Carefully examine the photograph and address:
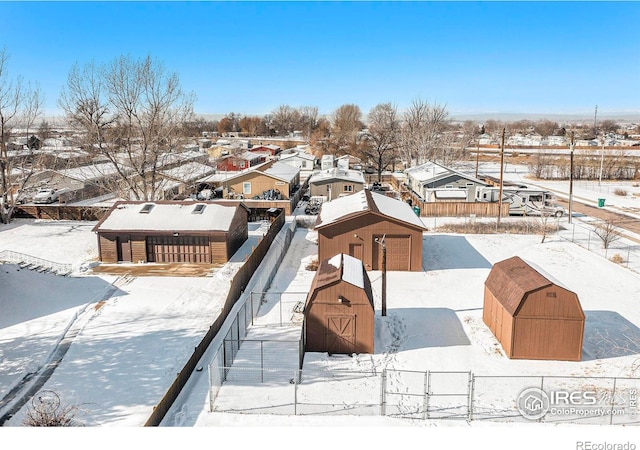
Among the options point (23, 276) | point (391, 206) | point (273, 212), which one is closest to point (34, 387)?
point (23, 276)

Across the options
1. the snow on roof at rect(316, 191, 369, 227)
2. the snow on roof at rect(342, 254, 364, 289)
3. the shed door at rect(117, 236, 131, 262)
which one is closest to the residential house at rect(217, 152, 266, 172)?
the snow on roof at rect(316, 191, 369, 227)

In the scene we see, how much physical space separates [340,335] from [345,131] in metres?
99.8

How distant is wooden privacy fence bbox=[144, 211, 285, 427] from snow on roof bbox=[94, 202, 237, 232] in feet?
9.72

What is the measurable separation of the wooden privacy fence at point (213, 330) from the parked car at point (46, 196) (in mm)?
23673

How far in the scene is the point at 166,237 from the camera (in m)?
26.9

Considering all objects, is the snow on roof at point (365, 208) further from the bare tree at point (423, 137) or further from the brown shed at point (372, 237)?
the bare tree at point (423, 137)

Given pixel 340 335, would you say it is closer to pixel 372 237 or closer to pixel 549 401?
pixel 549 401

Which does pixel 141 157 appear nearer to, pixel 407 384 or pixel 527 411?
pixel 407 384

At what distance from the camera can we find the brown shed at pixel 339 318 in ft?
53.2

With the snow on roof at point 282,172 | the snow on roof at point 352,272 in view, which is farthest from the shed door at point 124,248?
the snow on roof at point 282,172

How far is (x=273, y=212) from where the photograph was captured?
37.7 metres

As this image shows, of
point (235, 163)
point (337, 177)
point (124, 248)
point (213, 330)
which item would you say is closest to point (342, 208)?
point (124, 248)

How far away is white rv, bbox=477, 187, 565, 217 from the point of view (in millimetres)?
39594

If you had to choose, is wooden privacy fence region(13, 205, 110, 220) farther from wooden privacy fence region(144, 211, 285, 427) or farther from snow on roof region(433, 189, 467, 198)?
snow on roof region(433, 189, 467, 198)
